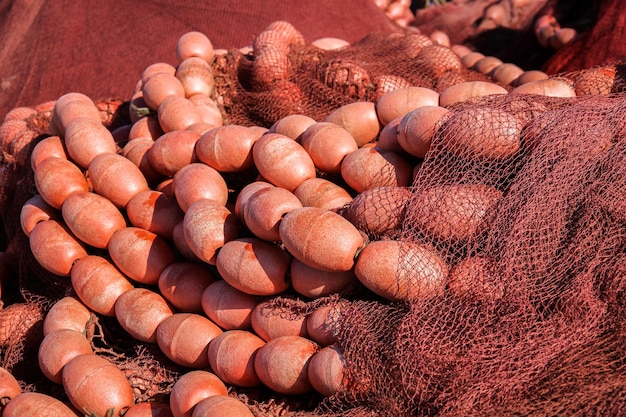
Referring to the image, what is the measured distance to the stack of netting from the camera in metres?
2.33

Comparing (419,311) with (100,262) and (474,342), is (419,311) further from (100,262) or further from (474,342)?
(100,262)

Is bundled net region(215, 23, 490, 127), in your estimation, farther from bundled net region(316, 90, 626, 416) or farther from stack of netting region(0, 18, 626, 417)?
bundled net region(316, 90, 626, 416)

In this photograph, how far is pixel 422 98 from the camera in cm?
361

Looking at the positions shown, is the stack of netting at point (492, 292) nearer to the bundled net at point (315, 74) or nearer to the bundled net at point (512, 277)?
the bundled net at point (512, 277)

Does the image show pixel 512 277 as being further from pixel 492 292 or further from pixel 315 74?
pixel 315 74

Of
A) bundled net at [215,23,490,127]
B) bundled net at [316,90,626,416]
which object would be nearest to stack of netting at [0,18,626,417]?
bundled net at [316,90,626,416]

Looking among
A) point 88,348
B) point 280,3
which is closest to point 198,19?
point 280,3

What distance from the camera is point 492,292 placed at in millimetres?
2529

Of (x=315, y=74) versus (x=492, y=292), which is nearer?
(x=492, y=292)

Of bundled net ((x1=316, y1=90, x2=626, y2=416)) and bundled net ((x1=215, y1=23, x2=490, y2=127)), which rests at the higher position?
bundled net ((x1=215, y1=23, x2=490, y2=127))

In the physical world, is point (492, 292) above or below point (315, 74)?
below

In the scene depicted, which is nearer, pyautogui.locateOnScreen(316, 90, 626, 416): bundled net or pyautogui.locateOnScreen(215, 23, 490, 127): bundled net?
pyautogui.locateOnScreen(316, 90, 626, 416): bundled net

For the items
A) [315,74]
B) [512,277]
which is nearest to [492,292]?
[512,277]

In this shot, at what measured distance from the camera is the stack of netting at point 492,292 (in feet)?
7.65
